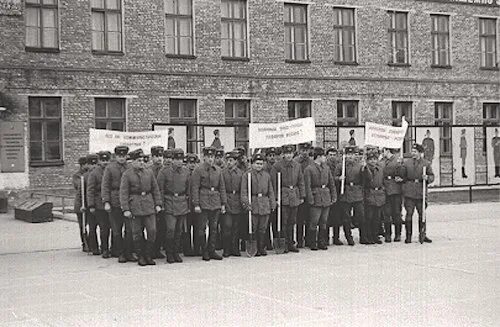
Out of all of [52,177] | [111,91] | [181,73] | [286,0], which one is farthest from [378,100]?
[52,177]

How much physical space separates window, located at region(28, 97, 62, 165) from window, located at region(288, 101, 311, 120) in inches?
359

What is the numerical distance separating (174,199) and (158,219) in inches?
29.5

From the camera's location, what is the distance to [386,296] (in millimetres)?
9836

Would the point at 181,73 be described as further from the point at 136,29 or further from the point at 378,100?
the point at 378,100

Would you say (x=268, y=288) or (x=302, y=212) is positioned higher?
(x=302, y=212)

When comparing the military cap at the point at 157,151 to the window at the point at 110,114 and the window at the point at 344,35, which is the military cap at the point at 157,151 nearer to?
the window at the point at 110,114

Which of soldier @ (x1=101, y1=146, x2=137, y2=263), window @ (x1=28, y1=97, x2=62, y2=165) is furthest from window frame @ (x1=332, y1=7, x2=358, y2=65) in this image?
soldier @ (x1=101, y1=146, x2=137, y2=263)

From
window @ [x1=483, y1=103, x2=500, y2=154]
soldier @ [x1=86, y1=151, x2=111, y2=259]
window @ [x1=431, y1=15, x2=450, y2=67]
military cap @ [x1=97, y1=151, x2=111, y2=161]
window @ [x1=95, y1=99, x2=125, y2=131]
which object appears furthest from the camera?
window @ [x1=483, y1=103, x2=500, y2=154]

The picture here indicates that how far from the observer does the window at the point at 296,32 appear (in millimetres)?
30719

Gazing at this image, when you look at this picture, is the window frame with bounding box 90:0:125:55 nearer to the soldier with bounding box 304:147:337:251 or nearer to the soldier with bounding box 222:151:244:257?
the soldier with bounding box 304:147:337:251

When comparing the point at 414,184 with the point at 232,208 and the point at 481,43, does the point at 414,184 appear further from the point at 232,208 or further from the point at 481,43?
the point at 481,43

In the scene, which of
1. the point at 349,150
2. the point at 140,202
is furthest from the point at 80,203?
the point at 349,150

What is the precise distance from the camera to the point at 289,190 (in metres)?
14.6

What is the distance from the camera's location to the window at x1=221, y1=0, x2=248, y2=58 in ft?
95.9
